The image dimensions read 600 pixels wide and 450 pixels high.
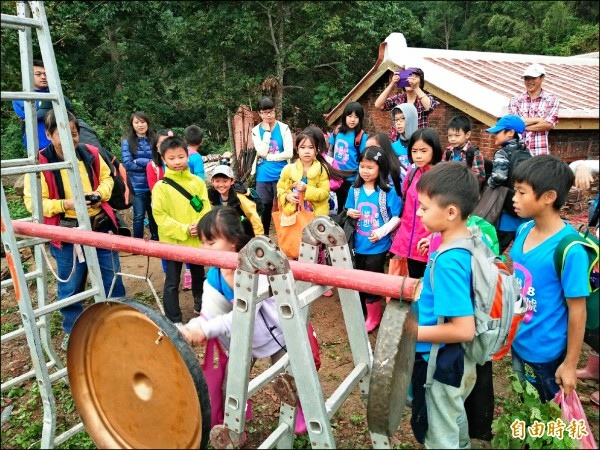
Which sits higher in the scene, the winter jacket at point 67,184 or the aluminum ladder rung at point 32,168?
the aluminum ladder rung at point 32,168

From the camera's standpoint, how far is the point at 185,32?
12.9 meters

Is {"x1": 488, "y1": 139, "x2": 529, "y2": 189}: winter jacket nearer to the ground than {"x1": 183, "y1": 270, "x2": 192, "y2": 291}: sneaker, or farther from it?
farther from it

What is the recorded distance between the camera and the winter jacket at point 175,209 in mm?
3738

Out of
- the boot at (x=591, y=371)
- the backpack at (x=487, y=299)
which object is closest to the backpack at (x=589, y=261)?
the backpack at (x=487, y=299)

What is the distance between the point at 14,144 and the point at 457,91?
42.8 ft

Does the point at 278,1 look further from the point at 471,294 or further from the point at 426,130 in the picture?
the point at 471,294

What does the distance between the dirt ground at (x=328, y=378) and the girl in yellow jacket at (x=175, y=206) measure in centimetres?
33

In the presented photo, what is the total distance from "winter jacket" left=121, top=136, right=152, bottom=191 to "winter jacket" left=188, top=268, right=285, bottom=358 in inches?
137

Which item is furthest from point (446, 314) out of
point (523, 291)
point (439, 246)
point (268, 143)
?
point (268, 143)

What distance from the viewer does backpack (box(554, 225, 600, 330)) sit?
6.70ft

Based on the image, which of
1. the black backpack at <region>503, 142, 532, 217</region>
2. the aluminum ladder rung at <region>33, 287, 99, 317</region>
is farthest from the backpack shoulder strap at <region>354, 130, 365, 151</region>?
the aluminum ladder rung at <region>33, 287, 99, 317</region>

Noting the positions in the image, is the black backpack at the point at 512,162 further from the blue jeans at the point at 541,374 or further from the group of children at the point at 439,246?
the blue jeans at the point at 541,374

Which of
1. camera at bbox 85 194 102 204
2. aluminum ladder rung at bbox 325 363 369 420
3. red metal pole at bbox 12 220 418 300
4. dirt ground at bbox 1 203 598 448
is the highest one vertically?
camera at bbox 85 194 102 204

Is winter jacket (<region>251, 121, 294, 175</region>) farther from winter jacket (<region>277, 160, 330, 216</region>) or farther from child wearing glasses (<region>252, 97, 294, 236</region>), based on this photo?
winter jacket (<region>277, 160, 330, 216</region>)
